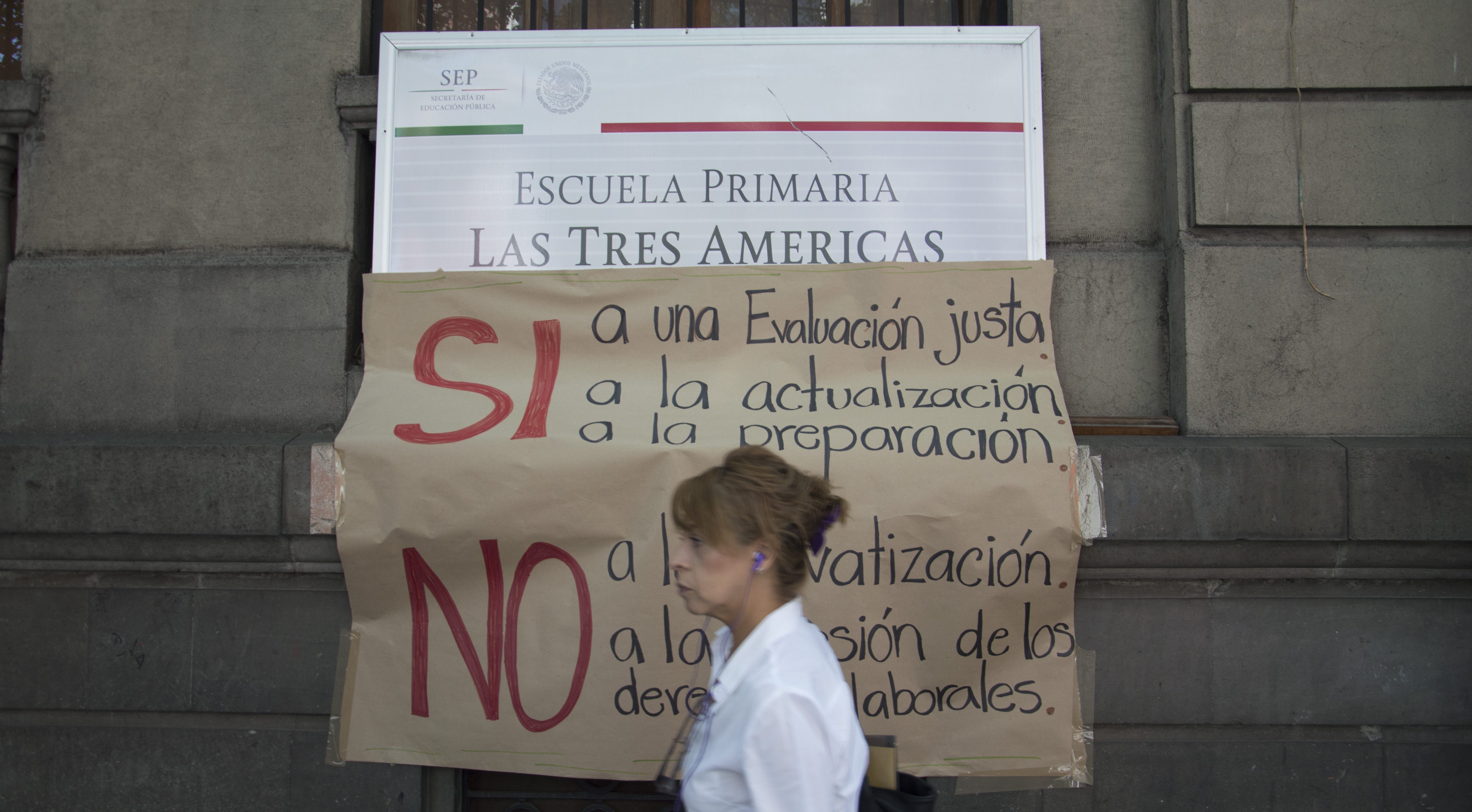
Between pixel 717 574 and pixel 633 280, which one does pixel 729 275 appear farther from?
pixel 717 574

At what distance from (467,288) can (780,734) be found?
2.28 meters

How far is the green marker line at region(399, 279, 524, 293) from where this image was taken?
3.14m

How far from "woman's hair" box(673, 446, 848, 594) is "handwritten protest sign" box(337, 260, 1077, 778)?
3.85 ft

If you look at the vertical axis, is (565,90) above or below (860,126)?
above

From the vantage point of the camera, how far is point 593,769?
2865 millimetres

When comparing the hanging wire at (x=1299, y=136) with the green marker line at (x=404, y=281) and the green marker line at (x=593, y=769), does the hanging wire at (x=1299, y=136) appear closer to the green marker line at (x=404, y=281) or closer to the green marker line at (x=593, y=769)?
the green marker line at (x=593, y=769)

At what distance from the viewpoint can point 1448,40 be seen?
3.29 m

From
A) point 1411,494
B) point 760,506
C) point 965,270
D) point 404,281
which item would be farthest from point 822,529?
point 1411,494

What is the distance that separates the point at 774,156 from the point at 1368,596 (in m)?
2.65

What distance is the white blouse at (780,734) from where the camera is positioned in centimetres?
136

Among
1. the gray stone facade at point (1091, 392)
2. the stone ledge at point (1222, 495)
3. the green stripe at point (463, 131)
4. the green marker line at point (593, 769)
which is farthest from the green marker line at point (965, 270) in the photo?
the green marker line at point (593, 769)

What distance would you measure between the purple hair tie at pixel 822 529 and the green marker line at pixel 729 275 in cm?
154

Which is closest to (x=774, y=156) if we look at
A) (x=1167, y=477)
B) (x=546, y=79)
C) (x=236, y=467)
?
(x=546, y=79)

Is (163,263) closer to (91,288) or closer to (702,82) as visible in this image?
(91,288)
